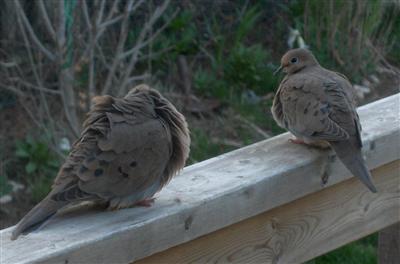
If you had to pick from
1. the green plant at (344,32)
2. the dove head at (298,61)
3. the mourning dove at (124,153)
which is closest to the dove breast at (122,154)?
the mourning dove at (124,153)

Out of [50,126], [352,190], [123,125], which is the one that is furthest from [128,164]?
[50,126]

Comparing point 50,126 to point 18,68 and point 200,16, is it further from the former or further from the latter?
point 200,16

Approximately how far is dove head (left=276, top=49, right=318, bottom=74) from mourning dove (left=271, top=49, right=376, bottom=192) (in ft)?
0.23

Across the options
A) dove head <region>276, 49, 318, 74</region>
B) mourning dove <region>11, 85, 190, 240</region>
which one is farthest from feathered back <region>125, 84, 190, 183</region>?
dove head <region>276, 49, 318, 74</region>

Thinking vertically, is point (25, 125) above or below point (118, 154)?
below

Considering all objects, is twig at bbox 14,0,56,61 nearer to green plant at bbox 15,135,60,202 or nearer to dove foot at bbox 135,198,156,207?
green plant at bbox 15,135,60,202

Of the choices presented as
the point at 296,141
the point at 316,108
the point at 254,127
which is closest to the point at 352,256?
the point at 316,108

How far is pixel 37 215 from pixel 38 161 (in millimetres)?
3476

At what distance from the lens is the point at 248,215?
2.46 meters

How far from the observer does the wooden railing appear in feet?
7.14

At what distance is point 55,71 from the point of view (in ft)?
19.6

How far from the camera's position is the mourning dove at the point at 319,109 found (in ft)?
10.4

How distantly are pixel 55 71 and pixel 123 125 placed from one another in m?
3.43

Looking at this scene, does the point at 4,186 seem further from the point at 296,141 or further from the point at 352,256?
the point at 296,141
